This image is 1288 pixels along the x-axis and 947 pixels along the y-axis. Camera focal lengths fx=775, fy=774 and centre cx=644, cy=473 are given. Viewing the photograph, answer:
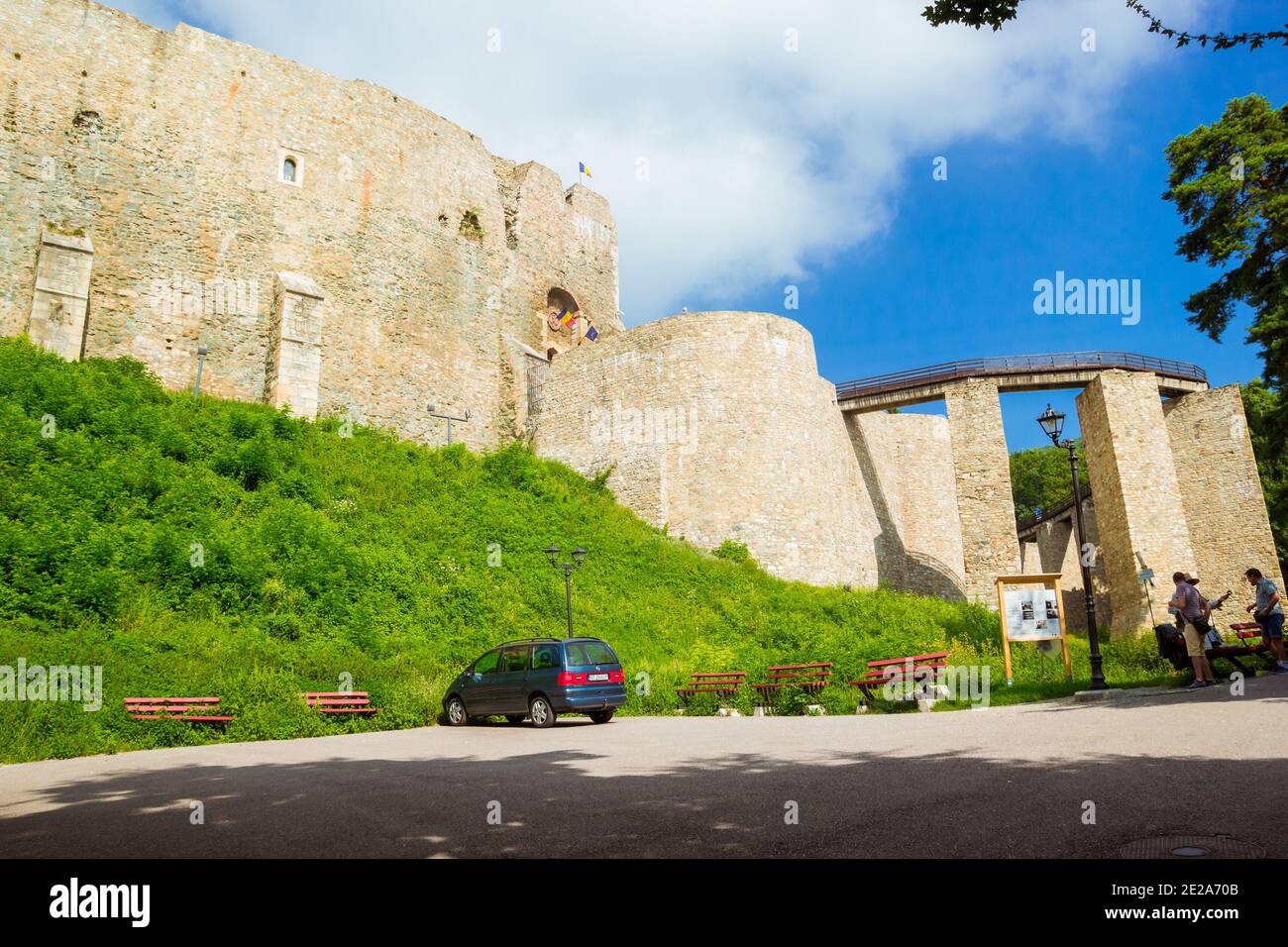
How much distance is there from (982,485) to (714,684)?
19.0 meters

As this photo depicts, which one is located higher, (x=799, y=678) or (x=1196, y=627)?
(x=1196, y=627)

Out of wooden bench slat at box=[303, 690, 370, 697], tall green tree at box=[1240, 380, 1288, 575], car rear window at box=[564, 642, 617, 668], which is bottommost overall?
wooden bench slat at box=[303, 690, 370, 697]

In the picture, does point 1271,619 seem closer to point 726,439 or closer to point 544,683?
point 544,683

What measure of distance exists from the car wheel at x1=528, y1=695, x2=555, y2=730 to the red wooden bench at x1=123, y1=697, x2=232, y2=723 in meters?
4.33

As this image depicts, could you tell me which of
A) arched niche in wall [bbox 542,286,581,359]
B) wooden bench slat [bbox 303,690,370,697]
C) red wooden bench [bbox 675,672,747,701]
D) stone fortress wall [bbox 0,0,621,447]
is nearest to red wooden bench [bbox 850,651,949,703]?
red wooden bench [bbox 675,672,747,701]

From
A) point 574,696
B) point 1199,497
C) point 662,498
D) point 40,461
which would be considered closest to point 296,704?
point 574,696

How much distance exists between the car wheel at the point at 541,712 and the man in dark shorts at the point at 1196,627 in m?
9.29

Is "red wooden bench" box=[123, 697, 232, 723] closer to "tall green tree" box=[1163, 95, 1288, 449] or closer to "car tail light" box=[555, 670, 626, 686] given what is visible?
"car tail light" box=[555, 670, 626, 686]

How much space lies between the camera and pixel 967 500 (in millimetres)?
29766

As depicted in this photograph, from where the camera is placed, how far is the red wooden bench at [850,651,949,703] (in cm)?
1318

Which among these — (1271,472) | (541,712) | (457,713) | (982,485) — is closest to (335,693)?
(457,713)

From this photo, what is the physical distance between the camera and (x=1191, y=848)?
341 centimetres
